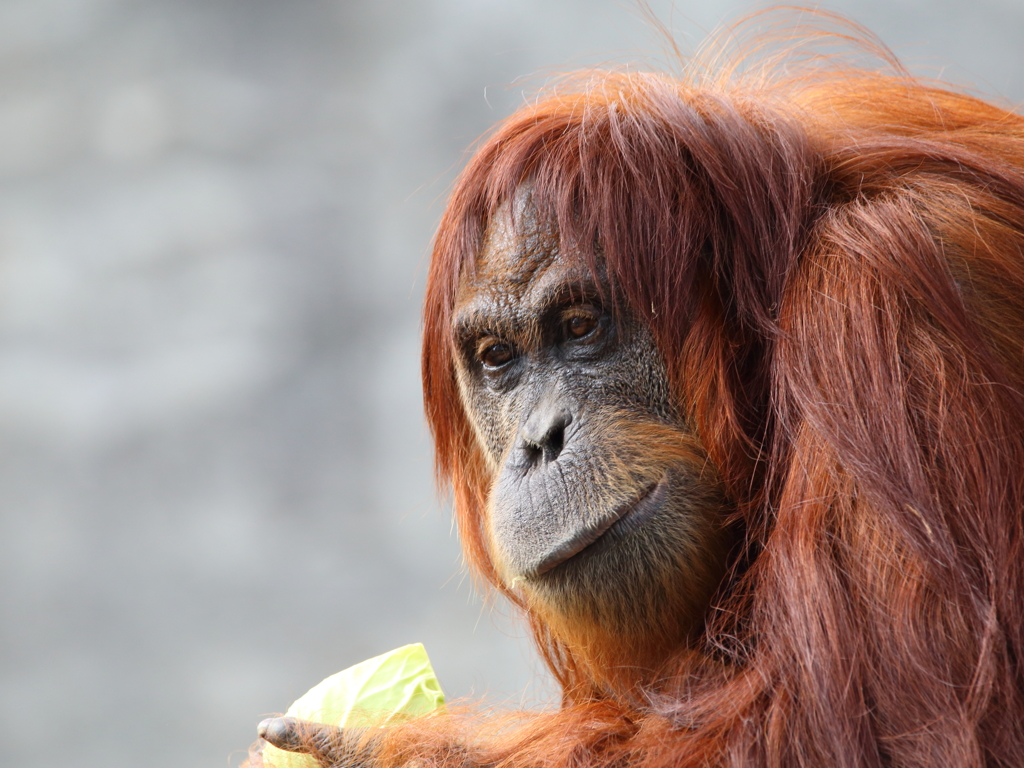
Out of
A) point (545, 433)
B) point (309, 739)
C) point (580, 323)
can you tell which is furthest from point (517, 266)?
point (309, 739)

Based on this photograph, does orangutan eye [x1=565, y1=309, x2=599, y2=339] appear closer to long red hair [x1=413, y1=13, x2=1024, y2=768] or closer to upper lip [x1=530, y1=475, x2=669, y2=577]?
long red hair [x1=413, y1=13, x2=1024, y2=768]

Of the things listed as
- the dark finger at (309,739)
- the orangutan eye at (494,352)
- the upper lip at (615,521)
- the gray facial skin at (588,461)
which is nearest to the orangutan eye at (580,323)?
the gray facial skin at (588,461)

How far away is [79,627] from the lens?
3.44 meters

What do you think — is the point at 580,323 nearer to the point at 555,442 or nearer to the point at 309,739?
the point at 555,442

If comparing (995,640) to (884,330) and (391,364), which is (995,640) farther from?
(391,364)

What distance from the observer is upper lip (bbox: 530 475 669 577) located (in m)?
1.10

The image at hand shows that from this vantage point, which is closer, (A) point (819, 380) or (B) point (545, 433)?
(A) point (819, 380)

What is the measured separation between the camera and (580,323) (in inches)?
49.1

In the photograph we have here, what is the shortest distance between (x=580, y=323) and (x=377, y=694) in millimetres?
724

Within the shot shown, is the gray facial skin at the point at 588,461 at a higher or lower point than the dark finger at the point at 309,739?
higher

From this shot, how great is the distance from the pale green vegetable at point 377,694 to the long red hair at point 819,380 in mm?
253

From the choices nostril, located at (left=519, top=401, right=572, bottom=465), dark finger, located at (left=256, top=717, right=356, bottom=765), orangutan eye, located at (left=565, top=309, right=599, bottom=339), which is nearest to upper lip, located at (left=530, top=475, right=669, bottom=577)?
nostril, located at (left=519, top=401, right=572, bottom=465)

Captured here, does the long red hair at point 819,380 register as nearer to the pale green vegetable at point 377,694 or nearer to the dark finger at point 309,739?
the dark finger at point 309,739

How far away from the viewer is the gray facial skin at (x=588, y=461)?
1107 mm
